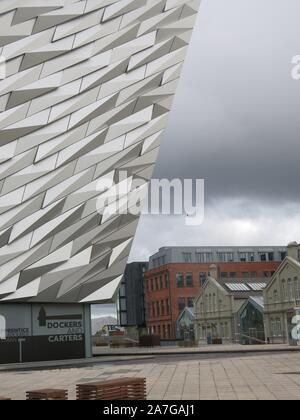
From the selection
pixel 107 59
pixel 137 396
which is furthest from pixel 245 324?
pixel 137 396

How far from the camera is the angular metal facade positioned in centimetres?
3725

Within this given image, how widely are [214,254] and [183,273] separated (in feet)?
66.7

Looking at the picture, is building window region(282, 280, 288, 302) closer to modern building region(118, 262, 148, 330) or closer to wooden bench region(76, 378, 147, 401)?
wooden bench region(76, 378, 147, 401)

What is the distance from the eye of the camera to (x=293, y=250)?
79.4 m

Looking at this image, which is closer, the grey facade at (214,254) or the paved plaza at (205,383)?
the paved plaza at (205,383)

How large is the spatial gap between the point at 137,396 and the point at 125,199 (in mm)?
26790

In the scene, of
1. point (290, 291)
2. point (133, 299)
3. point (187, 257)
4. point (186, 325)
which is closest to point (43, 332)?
point (290, 291)

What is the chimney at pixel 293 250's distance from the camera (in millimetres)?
79000

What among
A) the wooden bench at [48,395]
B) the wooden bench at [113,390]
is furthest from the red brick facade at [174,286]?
the wooden bench at [48,395]

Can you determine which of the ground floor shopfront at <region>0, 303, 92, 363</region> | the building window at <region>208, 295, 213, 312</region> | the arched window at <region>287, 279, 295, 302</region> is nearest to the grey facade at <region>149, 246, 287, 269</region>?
the building window at <region>208, 295, 213, 312</region>

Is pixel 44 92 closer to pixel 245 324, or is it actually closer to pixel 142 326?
pixel 245 324

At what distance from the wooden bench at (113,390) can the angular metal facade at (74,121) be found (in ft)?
75.9

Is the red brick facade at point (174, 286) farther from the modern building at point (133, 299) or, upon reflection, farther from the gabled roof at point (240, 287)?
the gabled roof at point (240, 287)

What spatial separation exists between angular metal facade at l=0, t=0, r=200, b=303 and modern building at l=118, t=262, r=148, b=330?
327ft
